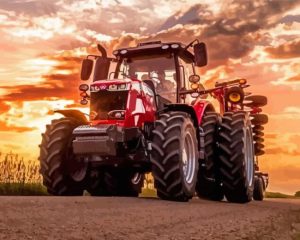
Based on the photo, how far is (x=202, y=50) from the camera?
11.5 meters

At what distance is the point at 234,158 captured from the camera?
1188 centimetres

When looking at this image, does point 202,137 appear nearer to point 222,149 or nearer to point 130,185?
point 222,149

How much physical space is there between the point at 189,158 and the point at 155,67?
7.92ft

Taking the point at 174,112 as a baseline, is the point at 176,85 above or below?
above

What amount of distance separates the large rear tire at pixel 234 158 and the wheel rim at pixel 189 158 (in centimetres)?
128

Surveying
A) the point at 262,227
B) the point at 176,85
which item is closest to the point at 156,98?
the point at 176,85

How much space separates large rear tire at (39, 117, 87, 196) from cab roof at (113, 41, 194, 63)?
210cm

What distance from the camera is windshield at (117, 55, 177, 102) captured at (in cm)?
1198

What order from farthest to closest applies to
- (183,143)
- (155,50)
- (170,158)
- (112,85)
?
1. (155,50)
2. (112,85)
3. (183,143)
4. (170,158)

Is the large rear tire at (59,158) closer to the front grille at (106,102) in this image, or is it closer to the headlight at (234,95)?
the front grille at (106,102)

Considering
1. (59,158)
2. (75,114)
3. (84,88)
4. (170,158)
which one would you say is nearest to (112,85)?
(84,88)

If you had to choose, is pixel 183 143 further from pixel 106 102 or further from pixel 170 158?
pixel 106 102

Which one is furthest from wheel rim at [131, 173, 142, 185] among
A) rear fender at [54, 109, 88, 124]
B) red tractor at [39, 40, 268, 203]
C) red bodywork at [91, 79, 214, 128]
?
red bodywork at [91, 79, 214, 128]

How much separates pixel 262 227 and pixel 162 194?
355 cm
